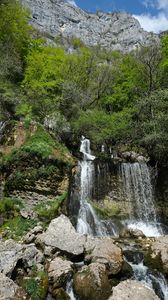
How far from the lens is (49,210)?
1270 centimetres

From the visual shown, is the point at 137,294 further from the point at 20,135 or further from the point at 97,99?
the point at 97,99

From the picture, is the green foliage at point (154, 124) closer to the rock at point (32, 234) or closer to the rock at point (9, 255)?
the rock at point (32, 234)

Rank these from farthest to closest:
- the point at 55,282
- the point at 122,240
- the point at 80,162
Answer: the point at 80,162
the point at 122,240
the point at 55,282

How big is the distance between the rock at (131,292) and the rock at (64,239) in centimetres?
198

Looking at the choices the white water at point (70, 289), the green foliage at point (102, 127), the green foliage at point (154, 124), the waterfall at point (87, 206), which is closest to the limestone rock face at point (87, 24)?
the green foliage at point (154, 124)

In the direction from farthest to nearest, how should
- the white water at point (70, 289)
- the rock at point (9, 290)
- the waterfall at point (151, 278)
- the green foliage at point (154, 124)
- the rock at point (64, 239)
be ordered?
the green foliage at point (154, 124) < the rock at point (64, 239) < the waterfall at point (151, 278) < the white water at point (70, 289) < the rock at point (9, 290)

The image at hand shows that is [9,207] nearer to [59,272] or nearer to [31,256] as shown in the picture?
[31,256]

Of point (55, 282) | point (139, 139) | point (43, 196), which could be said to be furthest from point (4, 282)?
point (139, 139)

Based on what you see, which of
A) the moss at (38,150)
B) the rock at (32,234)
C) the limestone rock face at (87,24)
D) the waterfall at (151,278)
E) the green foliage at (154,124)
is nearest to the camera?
the waterfall at (151,278)

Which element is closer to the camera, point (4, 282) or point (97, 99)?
point (4, 282)

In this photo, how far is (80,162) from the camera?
1777cm

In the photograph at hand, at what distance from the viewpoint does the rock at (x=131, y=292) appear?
7.90 m

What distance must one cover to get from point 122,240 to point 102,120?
1003 centimetres

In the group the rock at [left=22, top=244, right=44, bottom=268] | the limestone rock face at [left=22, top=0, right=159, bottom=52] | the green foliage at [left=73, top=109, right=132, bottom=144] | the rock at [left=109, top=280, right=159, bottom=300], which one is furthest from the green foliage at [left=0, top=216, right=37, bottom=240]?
the limestone rock face at [left=22, top=0, right=159, bottom=52]
